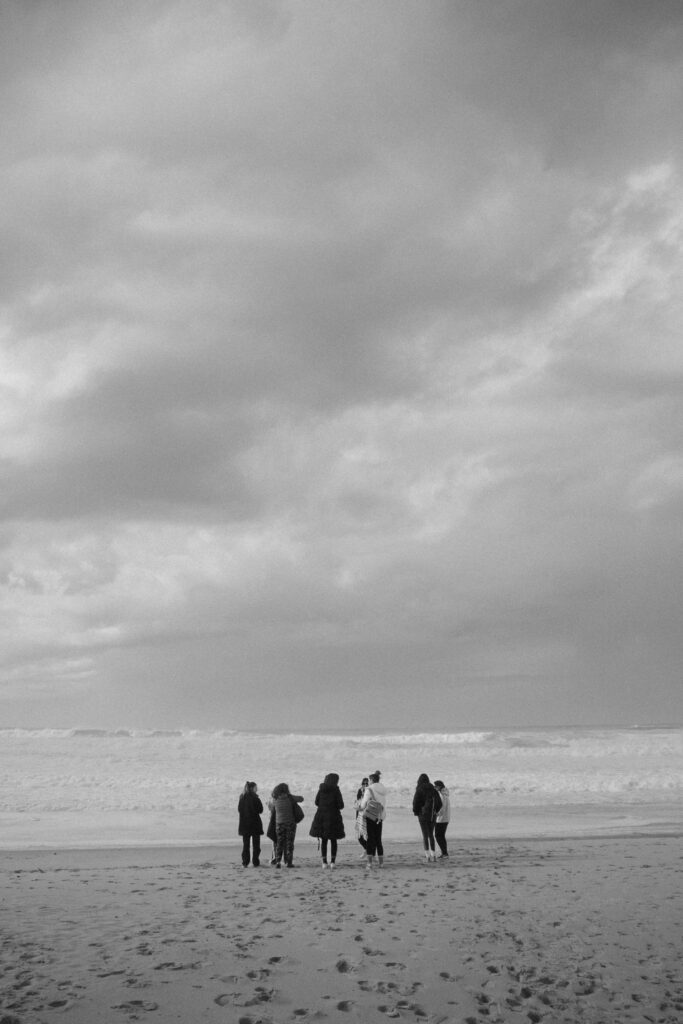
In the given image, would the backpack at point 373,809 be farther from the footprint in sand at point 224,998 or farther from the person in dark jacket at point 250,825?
the footprint in sand at point 224,998

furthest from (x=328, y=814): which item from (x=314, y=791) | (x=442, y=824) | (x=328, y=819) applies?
(x=314, y=791)

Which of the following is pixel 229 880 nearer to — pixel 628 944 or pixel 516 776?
pixel 628 944

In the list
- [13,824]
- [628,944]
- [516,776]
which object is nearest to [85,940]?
[628,944]

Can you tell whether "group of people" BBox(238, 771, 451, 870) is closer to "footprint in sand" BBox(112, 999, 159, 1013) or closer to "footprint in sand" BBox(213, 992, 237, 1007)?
"footprint in sand" BBox(213, 992, 237, 1007)

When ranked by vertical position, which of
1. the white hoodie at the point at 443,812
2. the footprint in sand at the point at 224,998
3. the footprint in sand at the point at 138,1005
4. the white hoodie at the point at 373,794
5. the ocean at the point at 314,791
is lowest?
the ocean at the point at 314,791

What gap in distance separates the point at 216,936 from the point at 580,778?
2835cm

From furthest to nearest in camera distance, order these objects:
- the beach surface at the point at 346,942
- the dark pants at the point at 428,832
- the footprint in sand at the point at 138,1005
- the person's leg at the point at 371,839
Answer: the dark pants at the point at 428,832
the person's leg at the point at 371,839
the beach surface at the point at 346,942
the footprint in sand at the point at 138,1005

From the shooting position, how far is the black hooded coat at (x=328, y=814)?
52.9ft

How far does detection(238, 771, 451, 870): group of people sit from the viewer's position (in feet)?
52.5

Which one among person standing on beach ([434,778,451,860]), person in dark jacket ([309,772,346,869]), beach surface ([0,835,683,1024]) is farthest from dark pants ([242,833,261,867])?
person standing on beach ([434,778,451,860])

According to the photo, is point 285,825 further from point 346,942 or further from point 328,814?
point 346,942

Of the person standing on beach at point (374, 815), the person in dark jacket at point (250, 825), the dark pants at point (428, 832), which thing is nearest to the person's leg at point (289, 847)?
the person in dark jacket at point (250, 825)

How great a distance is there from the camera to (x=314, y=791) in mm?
30359

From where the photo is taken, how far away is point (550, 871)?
1453cm
